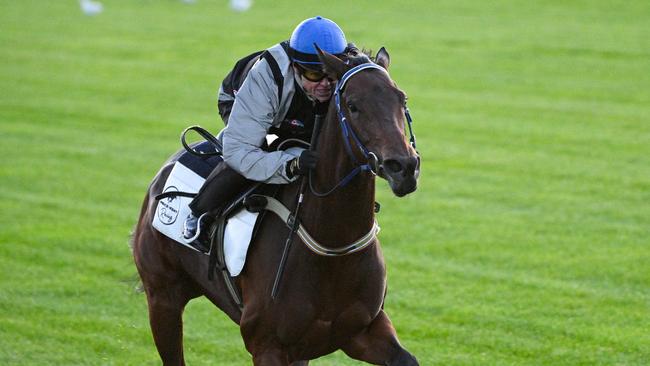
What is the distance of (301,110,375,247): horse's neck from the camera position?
5.02m

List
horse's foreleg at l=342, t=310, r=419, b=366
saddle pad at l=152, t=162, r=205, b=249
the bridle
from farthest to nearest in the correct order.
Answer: saddle pad at l=152, t=162, r=205, b=249
horse's foreleg at l=342, t=310, r=419, b=366
the bridle

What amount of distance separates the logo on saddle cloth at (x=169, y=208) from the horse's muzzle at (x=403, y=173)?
7.17 ft

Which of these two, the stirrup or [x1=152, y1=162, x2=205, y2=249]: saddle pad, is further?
[x1=152, y1=162, x2=205, y2=249]: saddle pad

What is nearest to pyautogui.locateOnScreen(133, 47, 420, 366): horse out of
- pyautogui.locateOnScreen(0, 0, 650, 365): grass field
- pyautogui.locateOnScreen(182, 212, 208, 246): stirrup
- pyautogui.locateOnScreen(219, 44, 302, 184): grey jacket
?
pyautogui.locateOnScreen(219, 44, 302, 184): grey jacket

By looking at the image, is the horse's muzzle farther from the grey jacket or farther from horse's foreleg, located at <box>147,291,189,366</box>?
horse's foreleg, located at <box>147,291,189,366</box>

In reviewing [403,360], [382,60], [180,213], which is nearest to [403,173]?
[382,60]

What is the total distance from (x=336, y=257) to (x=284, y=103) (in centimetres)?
80

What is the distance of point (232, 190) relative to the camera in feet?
18.8

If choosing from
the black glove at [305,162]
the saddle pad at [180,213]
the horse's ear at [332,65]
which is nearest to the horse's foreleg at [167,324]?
the saddle pad at [180,213]

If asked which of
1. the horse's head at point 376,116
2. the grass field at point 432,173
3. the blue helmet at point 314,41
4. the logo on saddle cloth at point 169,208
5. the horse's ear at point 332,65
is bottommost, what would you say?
the grass field at point 432,173

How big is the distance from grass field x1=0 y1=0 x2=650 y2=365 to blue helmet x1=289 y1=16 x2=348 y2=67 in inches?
116

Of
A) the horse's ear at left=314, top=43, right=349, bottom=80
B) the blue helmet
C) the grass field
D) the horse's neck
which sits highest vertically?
the blue helmet

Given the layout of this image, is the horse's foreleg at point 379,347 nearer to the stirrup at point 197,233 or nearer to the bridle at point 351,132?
the bridle at point 351,132

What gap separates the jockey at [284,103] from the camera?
17.0 ft
